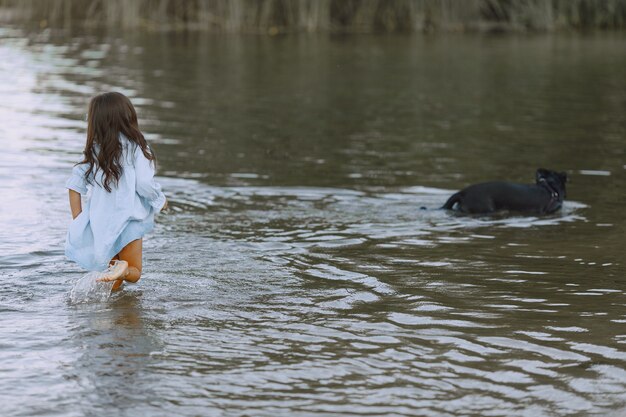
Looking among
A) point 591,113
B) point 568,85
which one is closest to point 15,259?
point 591,113

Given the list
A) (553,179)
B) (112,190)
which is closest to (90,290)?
(112,190)

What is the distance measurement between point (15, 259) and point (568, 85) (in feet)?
51.6

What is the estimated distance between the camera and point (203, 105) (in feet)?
60.6

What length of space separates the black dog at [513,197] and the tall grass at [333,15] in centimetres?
2321

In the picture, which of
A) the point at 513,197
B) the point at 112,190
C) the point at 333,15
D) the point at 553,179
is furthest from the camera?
the point at 333,15

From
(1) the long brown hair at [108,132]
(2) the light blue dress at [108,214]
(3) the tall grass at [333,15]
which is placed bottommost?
(2) the light blue dress at [108,214]

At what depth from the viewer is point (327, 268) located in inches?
321

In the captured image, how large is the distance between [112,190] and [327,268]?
1789mm

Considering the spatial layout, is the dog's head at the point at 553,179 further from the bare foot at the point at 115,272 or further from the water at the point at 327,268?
the bare foot at the point at 115,272

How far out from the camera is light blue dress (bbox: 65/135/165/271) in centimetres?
704

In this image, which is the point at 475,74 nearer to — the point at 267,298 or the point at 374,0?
the point at 374,0

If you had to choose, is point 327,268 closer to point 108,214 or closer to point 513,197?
point 108,214

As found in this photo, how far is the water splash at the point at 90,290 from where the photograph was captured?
700 centimetres

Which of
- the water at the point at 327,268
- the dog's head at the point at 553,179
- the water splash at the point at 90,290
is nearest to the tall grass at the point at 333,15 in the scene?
the water at the point at 327,268
